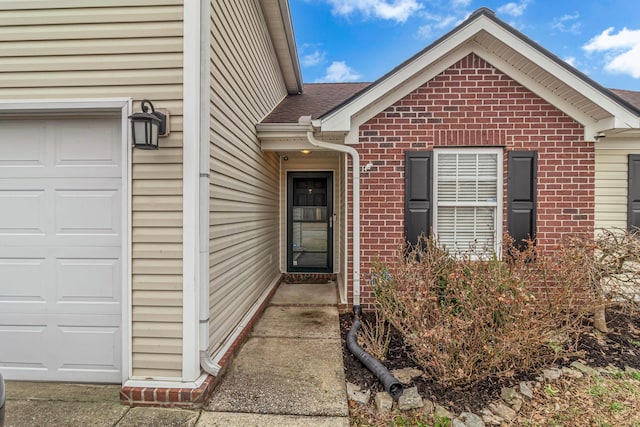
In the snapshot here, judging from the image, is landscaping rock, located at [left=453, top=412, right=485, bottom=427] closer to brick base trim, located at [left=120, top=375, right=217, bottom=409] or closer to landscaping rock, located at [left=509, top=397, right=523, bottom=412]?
landscaping rock, located at [left=509, top=397, right=523, bottom=412]

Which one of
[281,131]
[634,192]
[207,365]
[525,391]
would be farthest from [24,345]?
[634,192]

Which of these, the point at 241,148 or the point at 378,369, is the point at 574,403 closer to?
the point at 378,369

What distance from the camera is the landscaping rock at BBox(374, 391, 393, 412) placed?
2.66 metres

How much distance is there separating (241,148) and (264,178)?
1.44 metres

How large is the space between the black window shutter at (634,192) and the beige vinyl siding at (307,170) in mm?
4586

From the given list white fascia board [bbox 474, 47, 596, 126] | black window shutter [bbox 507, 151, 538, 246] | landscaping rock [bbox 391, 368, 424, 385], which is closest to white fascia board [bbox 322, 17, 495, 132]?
white fascia board [bbox 474, 47, 596, 126]

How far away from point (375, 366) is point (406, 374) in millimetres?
304

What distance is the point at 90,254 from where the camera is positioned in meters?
2.91

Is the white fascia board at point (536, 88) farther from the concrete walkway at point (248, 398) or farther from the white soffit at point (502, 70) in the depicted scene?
the concrete walkway at point (248, 398)

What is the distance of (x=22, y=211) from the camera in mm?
2924

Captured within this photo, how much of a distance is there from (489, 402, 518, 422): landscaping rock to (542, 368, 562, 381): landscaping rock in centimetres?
68

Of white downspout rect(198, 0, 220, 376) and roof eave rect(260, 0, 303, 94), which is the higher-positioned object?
roof eave rect(260, 0, 303, 94)

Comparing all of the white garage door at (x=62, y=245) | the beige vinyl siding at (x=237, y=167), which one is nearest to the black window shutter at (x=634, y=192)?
the beige vinyl siding at (x=237, y=167)

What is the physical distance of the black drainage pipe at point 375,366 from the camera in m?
2.76
